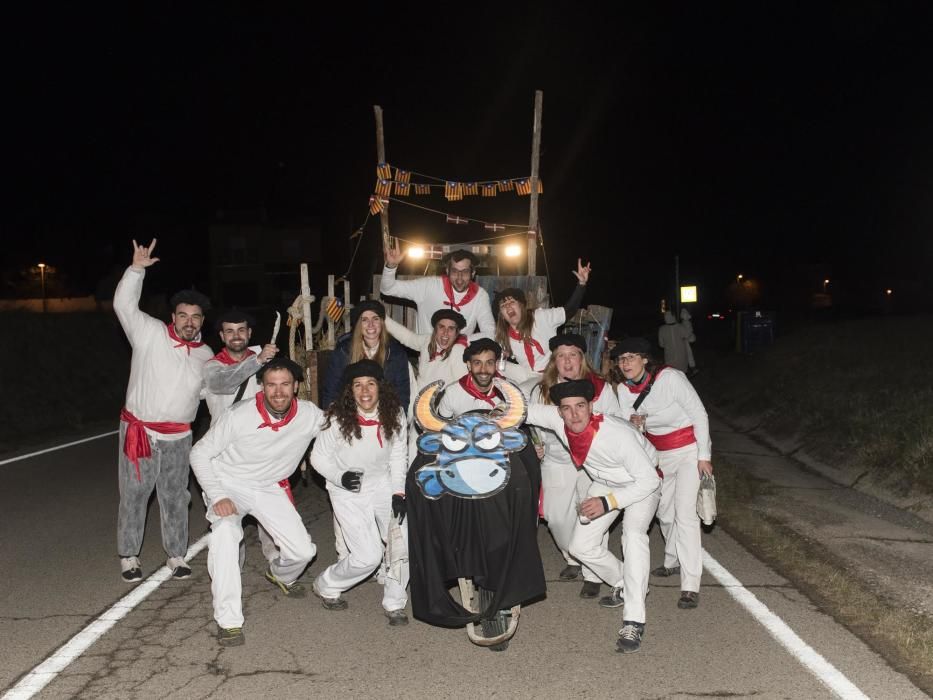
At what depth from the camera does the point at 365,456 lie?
19.4ft

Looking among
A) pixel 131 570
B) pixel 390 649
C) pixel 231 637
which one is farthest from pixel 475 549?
pixel 131 570

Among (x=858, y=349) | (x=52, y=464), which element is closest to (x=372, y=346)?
(x=52, y=464)

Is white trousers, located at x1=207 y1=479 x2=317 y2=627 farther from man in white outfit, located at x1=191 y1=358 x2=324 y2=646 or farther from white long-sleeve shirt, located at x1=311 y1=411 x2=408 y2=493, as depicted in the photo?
white long-sleeve shirt, located at x1=311 y1=411 x2=408 y2=493

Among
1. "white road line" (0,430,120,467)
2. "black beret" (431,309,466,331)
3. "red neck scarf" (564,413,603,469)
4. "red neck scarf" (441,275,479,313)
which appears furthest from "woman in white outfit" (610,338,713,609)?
"white road line" (0,430,120,467)

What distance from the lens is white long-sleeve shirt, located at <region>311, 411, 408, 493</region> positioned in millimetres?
5895

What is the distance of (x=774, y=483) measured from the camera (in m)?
10.9

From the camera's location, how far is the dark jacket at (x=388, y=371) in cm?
698

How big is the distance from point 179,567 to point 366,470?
200cm

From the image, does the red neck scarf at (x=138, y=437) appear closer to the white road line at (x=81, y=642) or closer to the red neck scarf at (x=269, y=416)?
the white road line at (x=81, y=642)

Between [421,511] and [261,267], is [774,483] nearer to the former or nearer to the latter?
[421,511]

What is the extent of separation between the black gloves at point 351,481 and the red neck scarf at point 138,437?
5.91ft

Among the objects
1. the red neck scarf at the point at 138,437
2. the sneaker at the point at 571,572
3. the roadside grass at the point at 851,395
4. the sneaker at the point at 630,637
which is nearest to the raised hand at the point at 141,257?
the red neck scarf at the point at 138,437

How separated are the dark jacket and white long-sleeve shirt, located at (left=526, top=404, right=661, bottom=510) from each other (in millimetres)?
1862

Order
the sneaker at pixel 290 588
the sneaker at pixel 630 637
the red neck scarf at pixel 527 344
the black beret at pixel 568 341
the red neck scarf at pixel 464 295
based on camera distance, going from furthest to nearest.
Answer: the red neck scarf at pixel 464 295, the red neck scarf at pixel 527 344, the sneaker at pixel 290 588, the black beret at pixel 568 341, the sneaker at pixel 630 637
